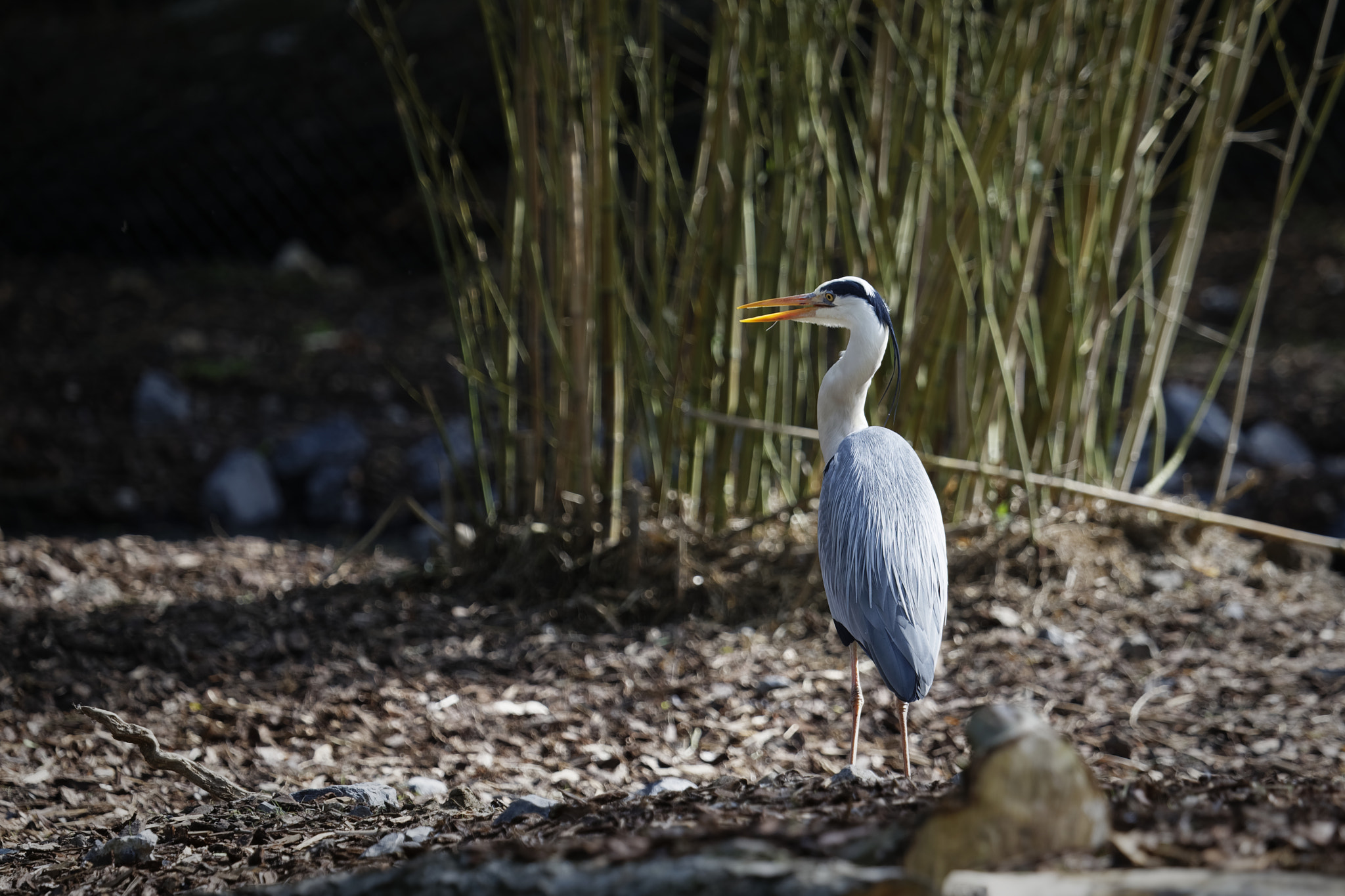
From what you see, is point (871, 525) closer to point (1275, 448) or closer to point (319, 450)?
point (1275, 448)

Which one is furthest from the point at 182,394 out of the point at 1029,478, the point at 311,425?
the point at 1029,478

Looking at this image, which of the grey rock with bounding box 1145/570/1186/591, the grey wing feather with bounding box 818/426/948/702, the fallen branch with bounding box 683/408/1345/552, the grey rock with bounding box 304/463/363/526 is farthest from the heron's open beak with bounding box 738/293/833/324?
the grey rock with bounding box 304/463/363/526

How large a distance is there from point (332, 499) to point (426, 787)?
108 inches

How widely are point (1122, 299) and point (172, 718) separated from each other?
2285 mm

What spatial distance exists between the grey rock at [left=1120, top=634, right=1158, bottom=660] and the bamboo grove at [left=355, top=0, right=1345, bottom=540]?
1.66 ft

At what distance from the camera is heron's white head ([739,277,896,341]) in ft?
6.40

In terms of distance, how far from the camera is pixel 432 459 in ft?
14.8

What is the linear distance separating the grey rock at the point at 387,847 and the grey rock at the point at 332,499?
3028 millimetres

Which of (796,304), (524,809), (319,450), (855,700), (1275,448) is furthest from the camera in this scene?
(319,450)

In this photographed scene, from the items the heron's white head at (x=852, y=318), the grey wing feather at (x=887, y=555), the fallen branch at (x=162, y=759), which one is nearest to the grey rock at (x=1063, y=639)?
the grey wing feather at (x=887, y=555)

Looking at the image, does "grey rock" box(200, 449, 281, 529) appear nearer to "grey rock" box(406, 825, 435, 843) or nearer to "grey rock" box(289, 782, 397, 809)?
"grey rock" box(289, 782, 397, 809)

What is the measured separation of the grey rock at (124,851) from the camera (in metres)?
1.43

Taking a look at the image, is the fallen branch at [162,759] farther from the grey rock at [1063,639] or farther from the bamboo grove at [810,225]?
the grey rock at [1063,639]

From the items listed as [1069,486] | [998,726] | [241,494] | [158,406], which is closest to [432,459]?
[241,494]
